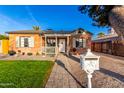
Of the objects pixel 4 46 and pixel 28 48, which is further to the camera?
pixel 4 46

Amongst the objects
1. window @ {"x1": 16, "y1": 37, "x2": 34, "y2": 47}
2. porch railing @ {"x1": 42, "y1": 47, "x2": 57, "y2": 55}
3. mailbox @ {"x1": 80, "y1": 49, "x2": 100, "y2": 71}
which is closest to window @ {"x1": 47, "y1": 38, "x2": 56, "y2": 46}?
window @ {"x1": 16, "y1": 37, "x2": 34, "y2": 47}

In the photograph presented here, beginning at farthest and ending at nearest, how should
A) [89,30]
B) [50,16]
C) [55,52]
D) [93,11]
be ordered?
[89,30], [55,52], [50,16], [93,11]

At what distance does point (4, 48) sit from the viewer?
24938mm

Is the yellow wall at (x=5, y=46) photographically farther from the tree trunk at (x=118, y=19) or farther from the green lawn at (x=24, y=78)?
the tree trunk at (x=118, y=19)

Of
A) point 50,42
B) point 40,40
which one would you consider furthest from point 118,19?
point 50,42

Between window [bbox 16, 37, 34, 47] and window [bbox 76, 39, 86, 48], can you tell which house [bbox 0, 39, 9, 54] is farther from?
window [bbox 76, 39, 86, 48]

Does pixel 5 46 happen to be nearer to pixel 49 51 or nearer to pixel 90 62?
pixel 49 51

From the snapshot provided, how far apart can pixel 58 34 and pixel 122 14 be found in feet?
58.5

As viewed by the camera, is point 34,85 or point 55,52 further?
point 55,52

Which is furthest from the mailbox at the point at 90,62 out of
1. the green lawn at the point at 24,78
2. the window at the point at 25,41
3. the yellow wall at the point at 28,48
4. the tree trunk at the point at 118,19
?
the window at the point at 25,41

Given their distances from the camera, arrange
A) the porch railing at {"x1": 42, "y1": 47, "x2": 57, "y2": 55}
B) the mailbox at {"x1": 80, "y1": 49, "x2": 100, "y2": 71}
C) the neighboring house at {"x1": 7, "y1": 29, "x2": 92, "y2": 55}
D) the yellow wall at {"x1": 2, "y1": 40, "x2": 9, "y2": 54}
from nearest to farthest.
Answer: the mailbox at {"x1": 80, "y1": 49, "x2": 100, "y2": 71} → the porch railing at {"x1": 42, "y1": 47, "x2": 57, "y2": 55} → the neighboring house at {"x1": 7, "y1": 29, "x2": 92, "y2": 55} → the yellow wall at {"x1": 2, "y1": 40, "x2": 9, "y2": 54}
